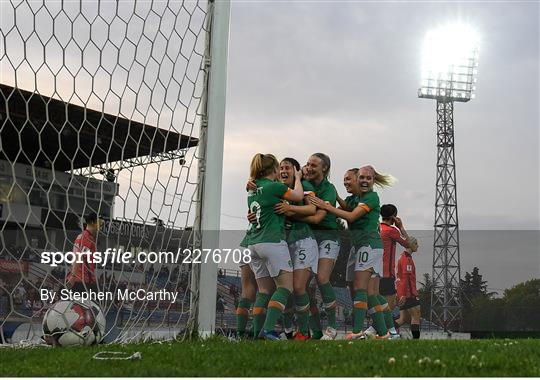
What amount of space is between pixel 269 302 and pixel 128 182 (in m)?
1.60

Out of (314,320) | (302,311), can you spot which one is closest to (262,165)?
(302,311)

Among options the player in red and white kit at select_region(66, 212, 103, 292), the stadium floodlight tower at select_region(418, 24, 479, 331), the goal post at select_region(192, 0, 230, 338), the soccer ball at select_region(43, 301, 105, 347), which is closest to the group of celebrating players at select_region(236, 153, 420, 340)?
the goal post at select_region(192, 0, 230, 338)

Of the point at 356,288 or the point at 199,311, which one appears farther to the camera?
the point at 356,288

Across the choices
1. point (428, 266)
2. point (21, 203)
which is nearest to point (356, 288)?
point (428, 266)

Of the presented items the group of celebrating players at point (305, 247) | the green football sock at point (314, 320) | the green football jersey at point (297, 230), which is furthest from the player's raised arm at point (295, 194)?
the green football sock at point (314, 320)

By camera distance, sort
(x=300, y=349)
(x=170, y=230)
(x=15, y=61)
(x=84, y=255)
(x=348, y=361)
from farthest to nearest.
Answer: (x=84, y=255)
(x=170, y=230)
(x=15, y=61)
(x=300, y=349)
(x=348, y=361)

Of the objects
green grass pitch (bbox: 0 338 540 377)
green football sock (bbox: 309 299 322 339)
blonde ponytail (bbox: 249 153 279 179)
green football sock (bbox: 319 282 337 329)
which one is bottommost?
green grass pitch (bbox: 0 338 540 377)

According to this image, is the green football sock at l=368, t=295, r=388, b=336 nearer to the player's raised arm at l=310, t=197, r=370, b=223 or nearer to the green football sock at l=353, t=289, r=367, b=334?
the green football sock at l=353, t=289, r=367, b=334

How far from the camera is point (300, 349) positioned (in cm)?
444

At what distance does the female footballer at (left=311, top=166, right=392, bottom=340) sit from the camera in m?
6.45

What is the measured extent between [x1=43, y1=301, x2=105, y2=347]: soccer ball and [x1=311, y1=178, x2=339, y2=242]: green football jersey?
2.03 meters

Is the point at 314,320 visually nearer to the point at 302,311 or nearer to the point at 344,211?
the point at 302,311

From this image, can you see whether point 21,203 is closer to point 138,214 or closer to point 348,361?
point 138,214

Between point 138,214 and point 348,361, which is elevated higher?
point 138,214
